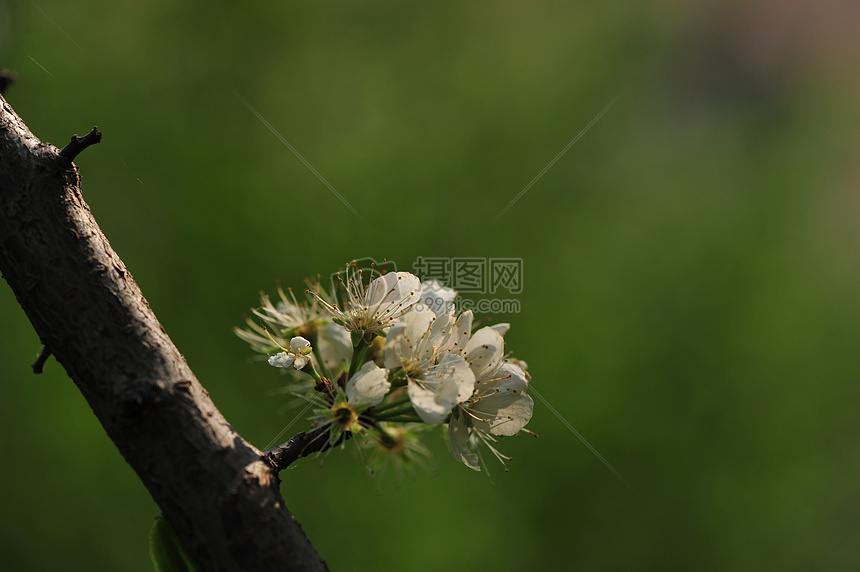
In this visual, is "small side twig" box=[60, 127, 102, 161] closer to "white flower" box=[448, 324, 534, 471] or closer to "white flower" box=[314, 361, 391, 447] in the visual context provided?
"white flower" box=[314, 361, 391, 447]

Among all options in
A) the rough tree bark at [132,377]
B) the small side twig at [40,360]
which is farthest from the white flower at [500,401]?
the small side twig at [40,360]

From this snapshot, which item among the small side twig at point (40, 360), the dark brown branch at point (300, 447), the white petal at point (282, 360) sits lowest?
the small side twig at point (40, 360)

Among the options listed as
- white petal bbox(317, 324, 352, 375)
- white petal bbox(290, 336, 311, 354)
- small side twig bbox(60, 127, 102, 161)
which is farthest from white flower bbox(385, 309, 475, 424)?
small side twig bbox(60, 127, 102, 161)

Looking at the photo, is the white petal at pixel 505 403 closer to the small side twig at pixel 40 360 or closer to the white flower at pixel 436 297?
the white flower at pixel 436 297

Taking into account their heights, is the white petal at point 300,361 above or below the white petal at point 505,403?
below

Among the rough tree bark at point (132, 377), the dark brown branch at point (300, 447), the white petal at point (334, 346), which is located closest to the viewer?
the rough tree bark at point (132, 377)

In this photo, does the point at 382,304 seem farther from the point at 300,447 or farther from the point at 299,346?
the point at 300,447

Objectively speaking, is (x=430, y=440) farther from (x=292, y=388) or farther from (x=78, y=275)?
(x=78, y=275)
